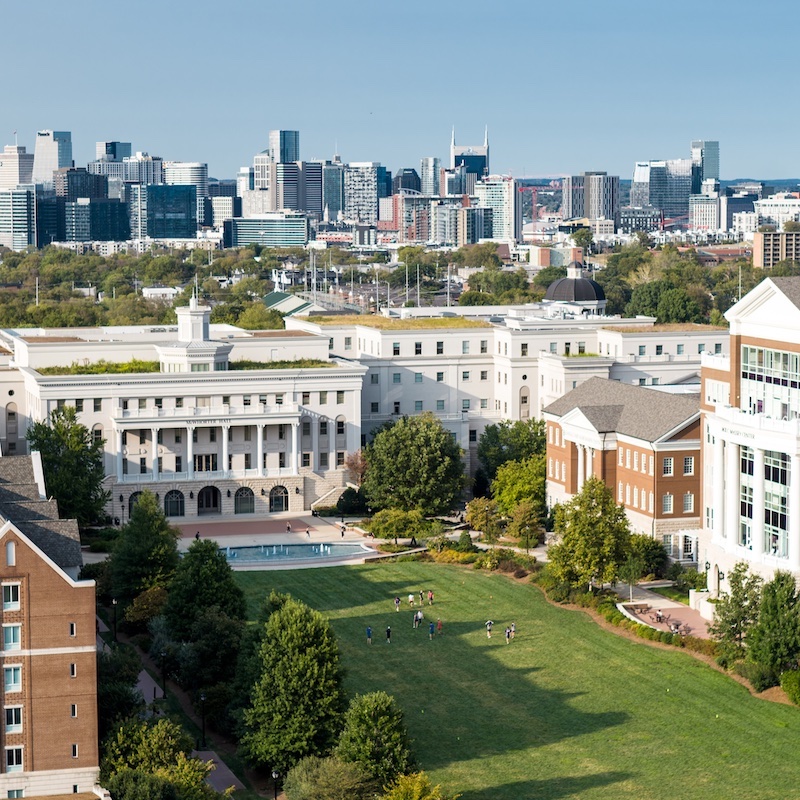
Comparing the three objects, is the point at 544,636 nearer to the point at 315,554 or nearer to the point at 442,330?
the point at 315,554

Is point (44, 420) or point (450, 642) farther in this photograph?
point (44, 420)

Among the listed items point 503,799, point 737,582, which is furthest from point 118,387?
point 503,799

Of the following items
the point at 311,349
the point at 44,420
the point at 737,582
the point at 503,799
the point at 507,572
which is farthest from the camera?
the point at 311,349

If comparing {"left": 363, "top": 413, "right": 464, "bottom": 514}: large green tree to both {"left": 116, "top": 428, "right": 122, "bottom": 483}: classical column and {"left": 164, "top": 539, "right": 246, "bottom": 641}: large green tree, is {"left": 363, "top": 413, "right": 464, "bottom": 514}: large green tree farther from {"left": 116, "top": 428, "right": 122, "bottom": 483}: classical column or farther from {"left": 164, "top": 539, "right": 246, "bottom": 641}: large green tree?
{"left": 164, "top": 539, "right": 246, "bottom": 641}: large green tree

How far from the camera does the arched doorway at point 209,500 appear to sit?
113 m

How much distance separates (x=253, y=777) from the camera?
63500 mm

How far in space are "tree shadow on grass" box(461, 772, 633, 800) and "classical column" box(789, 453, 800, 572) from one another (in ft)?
60.2

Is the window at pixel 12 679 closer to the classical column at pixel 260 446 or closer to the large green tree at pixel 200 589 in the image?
the large green tree at pixel 200 589

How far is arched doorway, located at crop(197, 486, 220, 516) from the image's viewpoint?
113 m

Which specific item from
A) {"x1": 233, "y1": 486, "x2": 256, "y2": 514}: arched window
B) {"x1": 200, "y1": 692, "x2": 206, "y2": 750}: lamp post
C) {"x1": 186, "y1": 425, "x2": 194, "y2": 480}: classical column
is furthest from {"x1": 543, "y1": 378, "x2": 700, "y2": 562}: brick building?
{"x1": 200, "y1": 692, "x2": 206, "y2": 750}: lamp post

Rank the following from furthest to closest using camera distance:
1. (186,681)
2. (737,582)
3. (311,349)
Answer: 1. (311,349)
2. (737,582)
3. (186,681)

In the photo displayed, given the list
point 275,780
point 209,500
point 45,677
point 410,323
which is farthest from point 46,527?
point 410,323

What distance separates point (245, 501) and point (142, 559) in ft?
101

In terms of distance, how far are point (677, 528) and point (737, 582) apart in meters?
18.6
